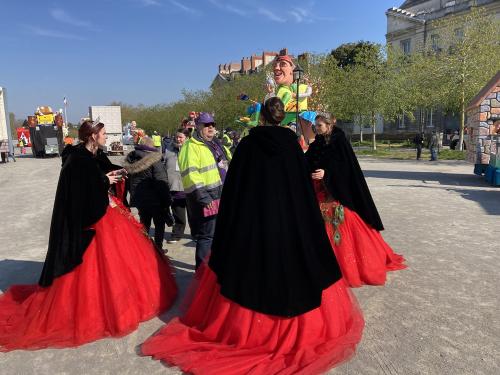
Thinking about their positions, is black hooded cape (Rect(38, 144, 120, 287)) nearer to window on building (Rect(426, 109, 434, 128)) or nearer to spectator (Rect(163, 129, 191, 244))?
spectator (Rect(163, 129, 191, 244))

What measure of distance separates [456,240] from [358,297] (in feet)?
10.4

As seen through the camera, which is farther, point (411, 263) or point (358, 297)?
point (411, 263)

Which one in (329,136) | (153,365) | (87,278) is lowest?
(153,365)

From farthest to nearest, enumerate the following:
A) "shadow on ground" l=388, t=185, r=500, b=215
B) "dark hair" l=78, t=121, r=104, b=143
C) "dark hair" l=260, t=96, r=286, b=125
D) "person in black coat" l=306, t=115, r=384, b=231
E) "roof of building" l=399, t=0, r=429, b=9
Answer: "roof of building" l=399, t=0, r=429, b=9
"shadow on ground" l=388, t=185, r=500, b=215
"person in black coat" l=306, t=115, r=384, b=231
"dark hair" l=78, t=121, r=104, b=143
"dark hair" l=260, t=96, r=286, b=125

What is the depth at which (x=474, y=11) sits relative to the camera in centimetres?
2489

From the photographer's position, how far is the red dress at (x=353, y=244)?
475 centimetres

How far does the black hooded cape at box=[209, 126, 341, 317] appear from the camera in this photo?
314 centimetres

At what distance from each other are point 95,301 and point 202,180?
1776 millimetres

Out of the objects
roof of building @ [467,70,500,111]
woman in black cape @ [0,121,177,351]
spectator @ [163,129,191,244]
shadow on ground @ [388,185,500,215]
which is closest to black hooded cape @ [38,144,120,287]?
woman in black cape @ [0,121,177,351]

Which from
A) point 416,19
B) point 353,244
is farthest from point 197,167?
point 416,19

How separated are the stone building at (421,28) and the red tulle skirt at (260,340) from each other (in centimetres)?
4144

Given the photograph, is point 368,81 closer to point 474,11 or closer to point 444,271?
point 474,11

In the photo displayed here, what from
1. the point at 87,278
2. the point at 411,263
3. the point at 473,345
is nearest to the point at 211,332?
the point at 87,278

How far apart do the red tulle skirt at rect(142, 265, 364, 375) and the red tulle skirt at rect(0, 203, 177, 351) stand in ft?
1.76
